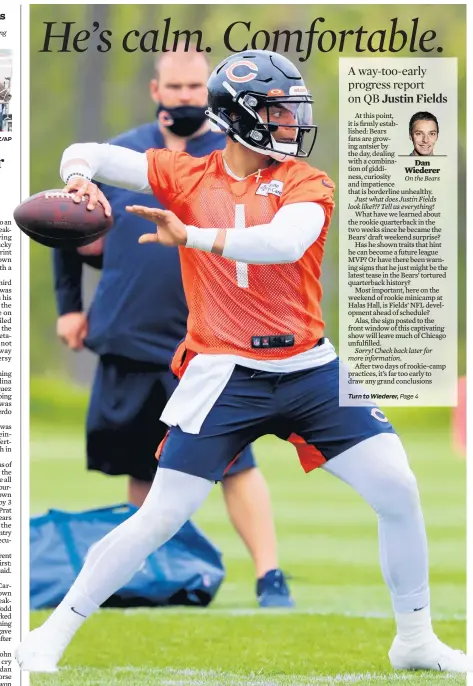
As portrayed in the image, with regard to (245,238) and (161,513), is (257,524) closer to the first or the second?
(161,513)

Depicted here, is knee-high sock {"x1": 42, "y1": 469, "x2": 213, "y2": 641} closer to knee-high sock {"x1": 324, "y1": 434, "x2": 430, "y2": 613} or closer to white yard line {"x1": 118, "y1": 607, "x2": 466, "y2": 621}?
knee-high sock {"x1": 324, "y1": 434, "x2": 430, "y2": 613}

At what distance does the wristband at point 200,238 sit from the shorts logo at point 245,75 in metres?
0.51

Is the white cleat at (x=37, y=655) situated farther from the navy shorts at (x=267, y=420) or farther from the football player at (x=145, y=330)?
the football player at (x=145, y=330)

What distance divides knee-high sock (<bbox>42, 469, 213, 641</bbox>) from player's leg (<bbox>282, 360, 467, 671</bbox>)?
1.04 ft

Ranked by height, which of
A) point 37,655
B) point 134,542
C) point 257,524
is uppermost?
point 134,542

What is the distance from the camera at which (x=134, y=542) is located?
132 inches

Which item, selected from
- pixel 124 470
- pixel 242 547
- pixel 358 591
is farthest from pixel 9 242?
pixel 242 547

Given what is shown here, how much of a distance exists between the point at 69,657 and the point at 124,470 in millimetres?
1163

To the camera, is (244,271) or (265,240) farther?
(244,271)

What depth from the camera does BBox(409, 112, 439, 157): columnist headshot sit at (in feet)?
12.1

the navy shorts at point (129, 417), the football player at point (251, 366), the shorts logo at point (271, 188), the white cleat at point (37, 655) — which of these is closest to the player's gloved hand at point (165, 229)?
the football player at point (251, 366)

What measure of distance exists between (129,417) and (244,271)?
1.56 metres

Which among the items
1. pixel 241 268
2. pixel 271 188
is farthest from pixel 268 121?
pixel 241 268

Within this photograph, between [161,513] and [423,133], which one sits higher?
[423,133]
